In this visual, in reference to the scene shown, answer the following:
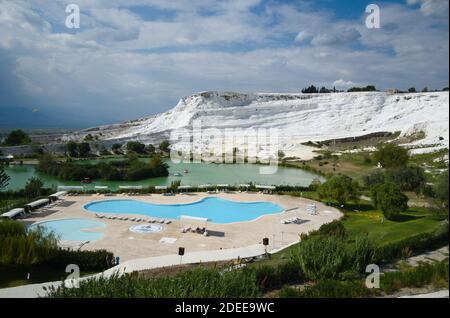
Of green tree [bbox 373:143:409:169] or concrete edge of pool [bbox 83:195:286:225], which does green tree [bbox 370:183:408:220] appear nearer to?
concrete edge of pool [bbox 83:195:286:225]

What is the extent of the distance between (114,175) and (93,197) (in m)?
7.95

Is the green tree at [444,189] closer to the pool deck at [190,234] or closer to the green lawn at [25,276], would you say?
the pool deck at [190,234]

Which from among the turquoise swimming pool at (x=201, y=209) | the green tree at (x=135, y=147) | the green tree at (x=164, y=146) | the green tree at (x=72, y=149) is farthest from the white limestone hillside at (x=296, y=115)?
the turquoise swimming pool at (x=201, y=209)

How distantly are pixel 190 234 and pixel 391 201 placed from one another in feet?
29.4

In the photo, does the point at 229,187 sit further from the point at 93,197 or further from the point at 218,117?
the point at 218,117

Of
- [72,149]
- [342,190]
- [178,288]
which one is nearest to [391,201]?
[342,190]

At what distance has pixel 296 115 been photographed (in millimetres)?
61188

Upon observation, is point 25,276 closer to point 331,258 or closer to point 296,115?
point 331,258

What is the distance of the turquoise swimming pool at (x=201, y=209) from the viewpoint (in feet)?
60.4

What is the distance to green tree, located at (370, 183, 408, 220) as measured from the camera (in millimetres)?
16203

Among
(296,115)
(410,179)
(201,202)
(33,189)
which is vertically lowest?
(201,202)

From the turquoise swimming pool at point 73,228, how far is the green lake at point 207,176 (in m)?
9.66

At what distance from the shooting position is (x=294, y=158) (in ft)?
133

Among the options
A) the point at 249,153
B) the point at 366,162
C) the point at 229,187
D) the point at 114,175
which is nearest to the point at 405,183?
the point at 229,187
